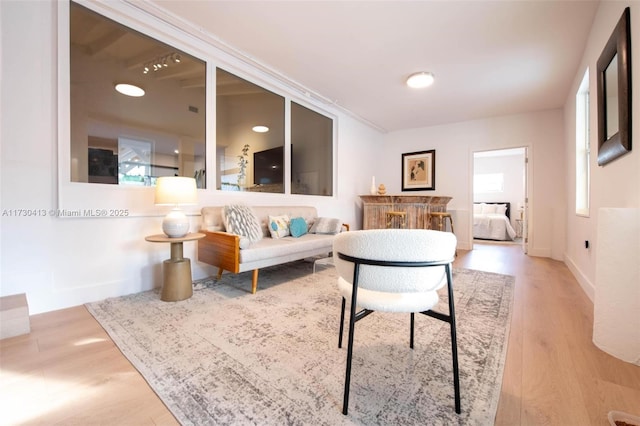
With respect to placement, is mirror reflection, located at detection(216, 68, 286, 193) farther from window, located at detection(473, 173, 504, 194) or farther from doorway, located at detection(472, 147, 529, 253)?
window, located at detection(473, 173, 504, 194)

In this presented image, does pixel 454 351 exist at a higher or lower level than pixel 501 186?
lower

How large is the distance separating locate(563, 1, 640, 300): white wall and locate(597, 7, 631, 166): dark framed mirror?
0.12 feet

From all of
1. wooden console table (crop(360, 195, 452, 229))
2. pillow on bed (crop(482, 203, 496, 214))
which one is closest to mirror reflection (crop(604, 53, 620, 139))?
wooden console table (crop(360, 195, 452, 229))

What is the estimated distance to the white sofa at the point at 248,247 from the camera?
8.04 feet

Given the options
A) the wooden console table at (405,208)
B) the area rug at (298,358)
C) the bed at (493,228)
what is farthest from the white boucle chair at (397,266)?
the bed at (493,228)

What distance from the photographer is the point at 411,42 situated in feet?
9.25

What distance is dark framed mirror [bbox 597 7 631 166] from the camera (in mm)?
1640

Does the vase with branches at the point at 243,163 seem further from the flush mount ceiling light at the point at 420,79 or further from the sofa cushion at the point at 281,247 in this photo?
the flush mount ceiling light at the point at 420,79

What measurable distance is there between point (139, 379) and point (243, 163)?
267cm

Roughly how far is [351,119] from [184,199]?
3.99 metres

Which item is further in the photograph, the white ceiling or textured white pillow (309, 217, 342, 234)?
textured white pillow (309, 217, 342, 234)

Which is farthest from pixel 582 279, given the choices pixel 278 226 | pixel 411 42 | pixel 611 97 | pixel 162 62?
pixel 162 62

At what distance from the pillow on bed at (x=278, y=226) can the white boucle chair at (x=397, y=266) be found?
2.16 m

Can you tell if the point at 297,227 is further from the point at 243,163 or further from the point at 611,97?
the point at 611,97
